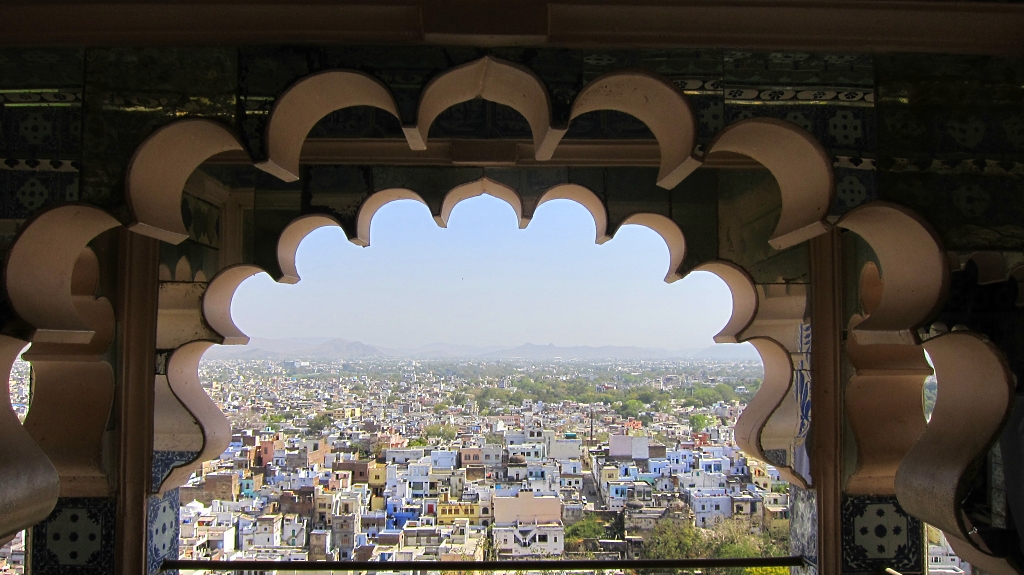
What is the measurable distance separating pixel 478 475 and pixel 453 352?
140 inches

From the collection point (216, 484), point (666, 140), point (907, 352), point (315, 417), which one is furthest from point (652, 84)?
point (315, 417)

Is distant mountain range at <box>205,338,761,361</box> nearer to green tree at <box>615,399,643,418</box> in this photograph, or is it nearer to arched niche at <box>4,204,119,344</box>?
green tree at <box>615,399,643,418</box>

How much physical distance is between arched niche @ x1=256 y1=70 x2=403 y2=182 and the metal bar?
187 cm

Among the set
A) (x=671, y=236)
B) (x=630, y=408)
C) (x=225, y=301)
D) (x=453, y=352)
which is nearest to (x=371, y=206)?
(x=225, y=301)

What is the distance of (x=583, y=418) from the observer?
5535 mm

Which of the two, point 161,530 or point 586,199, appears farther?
point 586,199

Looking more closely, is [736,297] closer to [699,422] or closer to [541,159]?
[541,159]

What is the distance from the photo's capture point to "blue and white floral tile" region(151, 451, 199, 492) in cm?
330

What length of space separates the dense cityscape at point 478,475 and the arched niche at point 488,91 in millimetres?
2342

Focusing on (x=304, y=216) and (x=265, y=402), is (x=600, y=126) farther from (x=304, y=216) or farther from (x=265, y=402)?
(x=265, y=402)

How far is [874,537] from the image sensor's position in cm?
324

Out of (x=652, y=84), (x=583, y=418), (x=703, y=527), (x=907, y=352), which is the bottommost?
(x=703, y=527)

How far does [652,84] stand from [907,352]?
2.07m

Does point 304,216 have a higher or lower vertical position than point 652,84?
lower
